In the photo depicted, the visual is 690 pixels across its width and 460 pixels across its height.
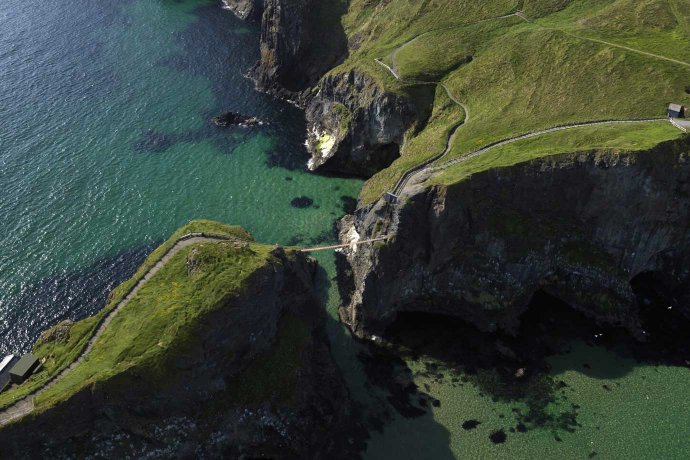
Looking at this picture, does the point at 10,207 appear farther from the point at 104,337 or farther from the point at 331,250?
the point at 331,250

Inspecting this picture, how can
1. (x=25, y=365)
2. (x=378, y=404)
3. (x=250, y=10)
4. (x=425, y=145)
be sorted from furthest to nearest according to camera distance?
(x=250, y=10)
(x=425, y=145)
(x=378, y=404)
(x=25, y=365)

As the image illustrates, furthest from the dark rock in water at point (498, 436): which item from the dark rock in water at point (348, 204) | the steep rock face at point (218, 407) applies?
the dark rock in water at point (348, 204)

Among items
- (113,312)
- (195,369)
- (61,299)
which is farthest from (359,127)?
(195,369)

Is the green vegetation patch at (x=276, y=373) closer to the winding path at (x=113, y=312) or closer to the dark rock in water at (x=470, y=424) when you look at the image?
the winding path at (x=113, y=312)

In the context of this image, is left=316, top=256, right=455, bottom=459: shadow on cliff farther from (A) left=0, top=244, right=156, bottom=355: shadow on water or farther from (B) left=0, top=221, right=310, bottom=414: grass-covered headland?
(A) left=0, top=244, right=156, bottom=355: shadow on water

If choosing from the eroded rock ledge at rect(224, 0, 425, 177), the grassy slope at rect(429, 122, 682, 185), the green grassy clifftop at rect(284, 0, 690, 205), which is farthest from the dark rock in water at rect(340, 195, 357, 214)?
the grassy slope at rect(429, 122, 682, 185)

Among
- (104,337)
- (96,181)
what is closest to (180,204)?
(96,181)

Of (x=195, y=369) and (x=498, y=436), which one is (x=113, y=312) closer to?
(x=195, y=369)
